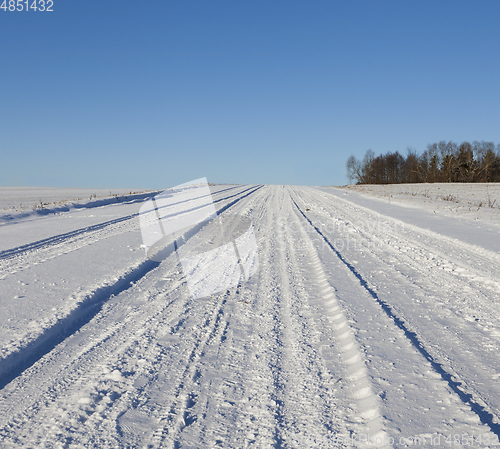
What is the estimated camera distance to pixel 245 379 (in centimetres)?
263

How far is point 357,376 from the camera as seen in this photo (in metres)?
2.67

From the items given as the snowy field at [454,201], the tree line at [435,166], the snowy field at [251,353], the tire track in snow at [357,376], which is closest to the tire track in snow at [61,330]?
the snowy field at [251,353]

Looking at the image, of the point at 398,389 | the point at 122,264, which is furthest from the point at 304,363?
the point at 122,264

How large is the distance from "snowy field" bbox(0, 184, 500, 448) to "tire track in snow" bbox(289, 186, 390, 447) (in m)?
0.01

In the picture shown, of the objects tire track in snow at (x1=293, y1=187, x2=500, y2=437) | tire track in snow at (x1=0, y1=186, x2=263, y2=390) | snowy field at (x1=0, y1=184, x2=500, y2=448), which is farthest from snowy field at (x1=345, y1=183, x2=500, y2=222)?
tire track in snow at (x1=0, y1=186, x2=263, y2=390)

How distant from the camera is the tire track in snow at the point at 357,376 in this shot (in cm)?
210

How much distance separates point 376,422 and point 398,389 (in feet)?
1.45

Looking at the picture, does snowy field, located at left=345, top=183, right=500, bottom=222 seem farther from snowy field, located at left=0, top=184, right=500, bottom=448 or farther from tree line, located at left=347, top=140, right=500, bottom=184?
tree line, located at left=347, top=140, right=500, bottom=184

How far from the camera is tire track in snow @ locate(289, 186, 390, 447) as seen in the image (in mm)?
2102

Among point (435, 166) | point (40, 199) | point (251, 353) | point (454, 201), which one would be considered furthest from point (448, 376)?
point (435, 166)

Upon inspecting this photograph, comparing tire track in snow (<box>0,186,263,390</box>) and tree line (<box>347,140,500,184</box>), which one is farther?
tree line (<box>347,140,500,184</box>)

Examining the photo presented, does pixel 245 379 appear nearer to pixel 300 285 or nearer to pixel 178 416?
pixel 178 416

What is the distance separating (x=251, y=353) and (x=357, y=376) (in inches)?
34.3

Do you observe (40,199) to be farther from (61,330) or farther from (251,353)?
(251,353)
